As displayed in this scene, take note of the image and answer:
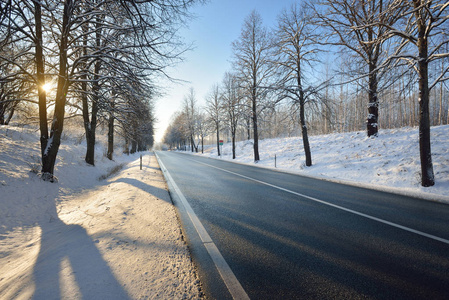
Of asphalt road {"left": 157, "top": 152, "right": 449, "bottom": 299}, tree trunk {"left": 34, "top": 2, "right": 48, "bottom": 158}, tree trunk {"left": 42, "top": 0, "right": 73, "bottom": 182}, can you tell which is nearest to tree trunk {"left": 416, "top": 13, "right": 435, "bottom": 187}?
asphalt road {"left": 157, "top": 152, "right": 449, "bottom": 299}

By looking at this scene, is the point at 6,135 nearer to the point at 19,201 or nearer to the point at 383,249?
the point at 19,201

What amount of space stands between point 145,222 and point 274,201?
3.16 metres

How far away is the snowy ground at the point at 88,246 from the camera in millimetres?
1865

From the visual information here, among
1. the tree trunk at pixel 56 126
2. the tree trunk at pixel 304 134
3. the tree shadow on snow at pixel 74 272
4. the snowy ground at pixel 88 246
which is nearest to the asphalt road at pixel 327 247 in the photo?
the snowy ground at pixel 88 246

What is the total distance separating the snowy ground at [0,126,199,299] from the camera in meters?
1.87

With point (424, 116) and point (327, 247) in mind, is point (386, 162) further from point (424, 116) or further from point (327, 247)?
point (327, 247)

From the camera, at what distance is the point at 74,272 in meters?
2.09

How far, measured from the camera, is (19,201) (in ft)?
15.9

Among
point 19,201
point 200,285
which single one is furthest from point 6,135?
point 200,285

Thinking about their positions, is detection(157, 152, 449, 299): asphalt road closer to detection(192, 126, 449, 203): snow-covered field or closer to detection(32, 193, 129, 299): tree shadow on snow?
detection(32, 193, 129, 299): tree shadow on snow

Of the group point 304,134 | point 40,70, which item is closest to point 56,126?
point 40,70

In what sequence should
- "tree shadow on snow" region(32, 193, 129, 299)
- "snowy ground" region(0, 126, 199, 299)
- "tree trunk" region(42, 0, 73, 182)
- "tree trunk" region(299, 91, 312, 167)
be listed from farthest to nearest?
1. "tree trunk" region(299, 91, 312, 167)
2. "tree trunk" region(42, 0, 73, 182)
3. "snowy ground" region(0, 126, 199, 299)
4. "tree shadow on snow" region(32, 193, 129, 299)

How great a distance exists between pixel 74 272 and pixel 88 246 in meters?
0.69

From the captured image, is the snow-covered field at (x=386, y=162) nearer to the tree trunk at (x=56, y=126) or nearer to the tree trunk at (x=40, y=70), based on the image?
the tree trunk at (x=56, y=126)
